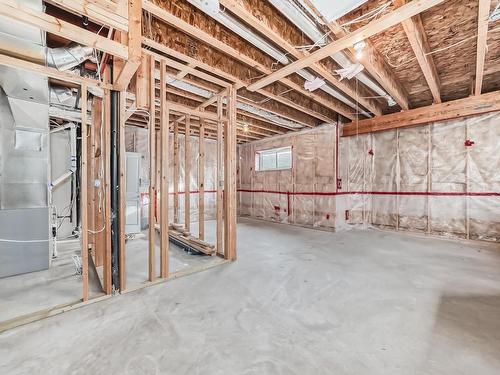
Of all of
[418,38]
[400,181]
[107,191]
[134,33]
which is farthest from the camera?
[400,181]

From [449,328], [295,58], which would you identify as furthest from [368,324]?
[295,58]

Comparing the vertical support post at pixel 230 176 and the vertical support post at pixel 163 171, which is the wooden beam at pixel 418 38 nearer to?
the vertical support post at pixel 230 176

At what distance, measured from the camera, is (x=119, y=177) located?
7.36 ft

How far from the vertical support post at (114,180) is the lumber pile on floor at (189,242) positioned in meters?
1.35

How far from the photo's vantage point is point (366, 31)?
2.15 metres

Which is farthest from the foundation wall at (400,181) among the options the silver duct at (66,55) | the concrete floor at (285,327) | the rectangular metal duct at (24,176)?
the rectangular metal duct at (24,176)

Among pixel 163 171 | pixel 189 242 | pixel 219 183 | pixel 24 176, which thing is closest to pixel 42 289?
pixel 24 176

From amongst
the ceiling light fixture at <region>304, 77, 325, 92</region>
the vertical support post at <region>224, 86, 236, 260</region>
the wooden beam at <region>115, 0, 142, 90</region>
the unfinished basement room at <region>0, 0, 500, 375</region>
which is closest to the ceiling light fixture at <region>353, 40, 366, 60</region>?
the unfinished basement room at <region>0, 0, 500, 375</region>

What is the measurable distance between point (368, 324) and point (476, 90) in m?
4.26

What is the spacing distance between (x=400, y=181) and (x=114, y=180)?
544 centimetres

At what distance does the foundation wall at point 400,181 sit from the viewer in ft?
13.5

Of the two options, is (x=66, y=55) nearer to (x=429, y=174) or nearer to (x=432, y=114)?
(x=432, y=114)

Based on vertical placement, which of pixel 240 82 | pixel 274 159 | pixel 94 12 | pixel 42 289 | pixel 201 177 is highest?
pixel 240 82

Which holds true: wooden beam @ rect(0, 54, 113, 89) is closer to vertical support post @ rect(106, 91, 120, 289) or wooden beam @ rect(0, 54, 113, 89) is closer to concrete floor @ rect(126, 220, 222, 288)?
vertical support post @ rect(106, 91, 120, 289)
